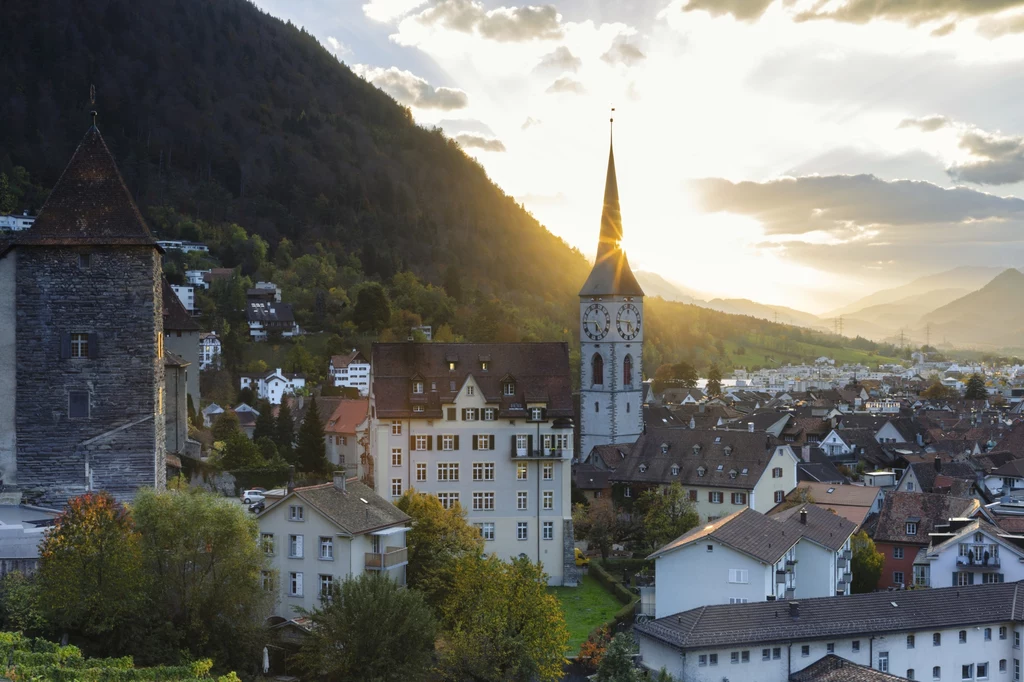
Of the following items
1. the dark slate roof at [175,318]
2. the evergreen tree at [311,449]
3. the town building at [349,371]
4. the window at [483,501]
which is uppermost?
the dark slate roof at [175,318]

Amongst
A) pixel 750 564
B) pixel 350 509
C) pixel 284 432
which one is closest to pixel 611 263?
pixel 284 432

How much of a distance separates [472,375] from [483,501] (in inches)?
253

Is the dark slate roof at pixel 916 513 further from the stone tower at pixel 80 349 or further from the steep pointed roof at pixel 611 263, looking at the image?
the stone tower at pixel 80 349

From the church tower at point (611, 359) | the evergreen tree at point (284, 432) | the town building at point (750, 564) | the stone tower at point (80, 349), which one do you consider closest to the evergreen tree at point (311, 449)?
the evergreen tree at point (284, 432)

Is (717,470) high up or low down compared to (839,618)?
up

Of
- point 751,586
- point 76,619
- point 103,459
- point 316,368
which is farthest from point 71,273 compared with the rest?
point 316,368

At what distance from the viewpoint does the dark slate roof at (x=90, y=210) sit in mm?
38281

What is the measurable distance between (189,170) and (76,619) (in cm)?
15962

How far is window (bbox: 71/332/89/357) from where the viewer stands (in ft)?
126

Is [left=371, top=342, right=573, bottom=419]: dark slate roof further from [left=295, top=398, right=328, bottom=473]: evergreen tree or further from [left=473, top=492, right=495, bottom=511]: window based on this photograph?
[left=295, top=398, right=328, bottom=473]: evergreen tree

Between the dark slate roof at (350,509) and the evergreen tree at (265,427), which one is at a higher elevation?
the evergreen tree at (265,427)

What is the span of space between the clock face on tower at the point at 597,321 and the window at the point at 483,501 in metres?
34.1

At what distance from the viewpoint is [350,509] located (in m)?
41.3

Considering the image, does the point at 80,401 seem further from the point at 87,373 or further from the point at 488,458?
the point at 488,458
